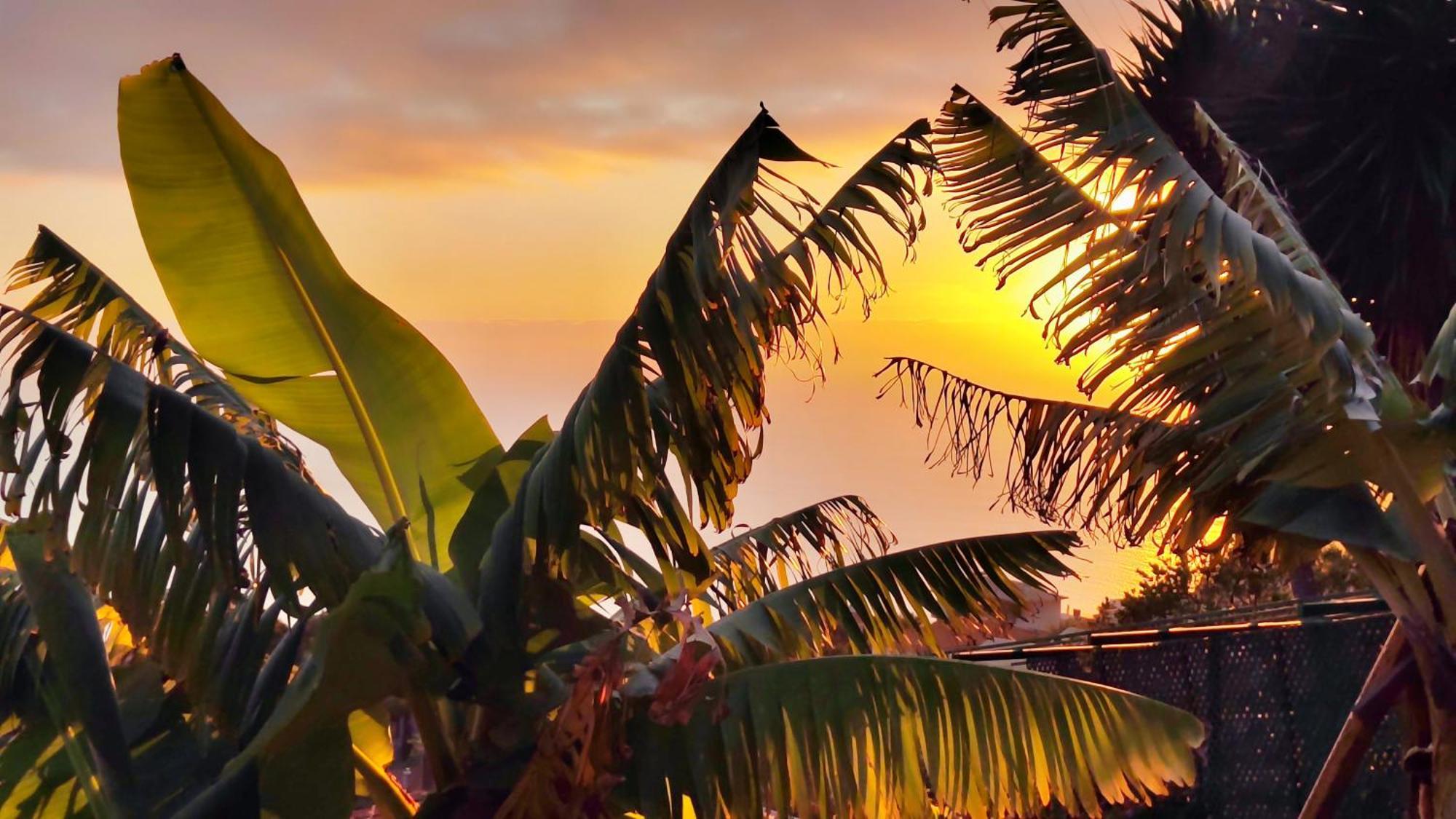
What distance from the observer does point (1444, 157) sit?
6.78 m

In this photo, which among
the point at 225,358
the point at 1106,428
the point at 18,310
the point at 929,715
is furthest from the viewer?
the point at 1106,428

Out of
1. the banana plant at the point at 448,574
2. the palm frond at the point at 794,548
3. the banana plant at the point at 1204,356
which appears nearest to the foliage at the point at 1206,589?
the palm frond at the point at 794,548

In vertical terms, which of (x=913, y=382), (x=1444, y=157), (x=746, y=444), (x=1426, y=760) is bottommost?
(x=1426, y=760)

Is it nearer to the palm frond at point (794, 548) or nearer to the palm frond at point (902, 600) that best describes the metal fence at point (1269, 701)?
the palm frond at point (902, 600)

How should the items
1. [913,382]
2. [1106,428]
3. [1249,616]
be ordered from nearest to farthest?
[1106,428] < [913,382] < [1249,616]

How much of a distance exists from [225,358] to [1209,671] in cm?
619

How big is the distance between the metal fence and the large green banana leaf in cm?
515

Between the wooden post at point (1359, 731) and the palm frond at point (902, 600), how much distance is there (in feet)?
4.74

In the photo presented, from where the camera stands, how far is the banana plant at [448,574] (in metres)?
3.83

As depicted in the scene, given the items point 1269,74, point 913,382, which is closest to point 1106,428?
point 913,382

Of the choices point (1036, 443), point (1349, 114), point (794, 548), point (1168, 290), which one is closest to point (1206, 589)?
point (1349, 114)

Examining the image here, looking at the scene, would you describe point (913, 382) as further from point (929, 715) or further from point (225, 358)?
point (225, 358)

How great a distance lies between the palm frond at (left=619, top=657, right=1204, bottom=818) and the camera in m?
4.20

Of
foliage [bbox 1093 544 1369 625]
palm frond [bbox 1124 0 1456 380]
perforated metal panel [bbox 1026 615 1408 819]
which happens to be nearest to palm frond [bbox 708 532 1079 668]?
palm frond [bbox 1124 0 1456 380]
